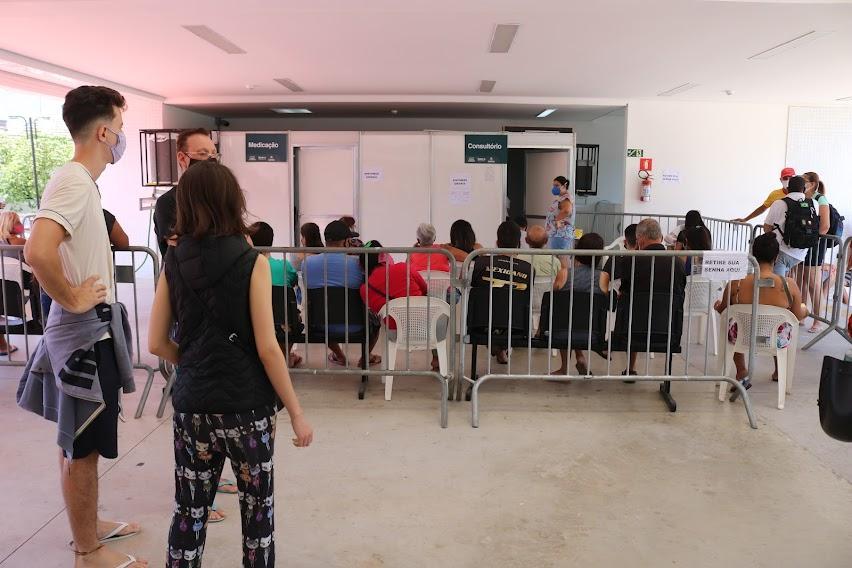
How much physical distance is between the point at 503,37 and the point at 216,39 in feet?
8.52

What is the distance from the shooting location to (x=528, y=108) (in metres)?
11.0

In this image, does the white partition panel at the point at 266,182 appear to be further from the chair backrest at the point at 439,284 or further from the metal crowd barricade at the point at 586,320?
the metal crowd barricade at the point at 586,320

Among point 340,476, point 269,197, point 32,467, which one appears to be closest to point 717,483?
point 340,476

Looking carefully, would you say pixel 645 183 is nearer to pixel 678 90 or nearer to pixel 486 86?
pixel 678 90

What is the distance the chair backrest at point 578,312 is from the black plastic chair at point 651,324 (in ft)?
0.35

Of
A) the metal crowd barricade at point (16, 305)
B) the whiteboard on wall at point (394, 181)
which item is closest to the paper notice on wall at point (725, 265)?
A: the metal crowd barricade at point (16, 305)

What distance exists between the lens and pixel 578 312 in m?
4.37

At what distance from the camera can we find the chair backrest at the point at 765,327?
427 centimetres

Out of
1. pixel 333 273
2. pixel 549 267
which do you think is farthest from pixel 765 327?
pixel 333 273

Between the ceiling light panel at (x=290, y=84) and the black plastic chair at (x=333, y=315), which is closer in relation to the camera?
the black plastic chair at (x=333, y=315)

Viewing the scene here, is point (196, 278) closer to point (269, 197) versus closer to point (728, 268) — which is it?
point (728, 268)

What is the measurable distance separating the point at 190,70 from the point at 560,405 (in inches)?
231

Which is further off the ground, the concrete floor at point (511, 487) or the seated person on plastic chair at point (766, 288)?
the seated person on plastic chair at point (766, 288)

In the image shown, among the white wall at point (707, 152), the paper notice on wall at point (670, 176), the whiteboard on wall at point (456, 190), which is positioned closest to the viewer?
the whiteboard on wall at point (456, 190)
